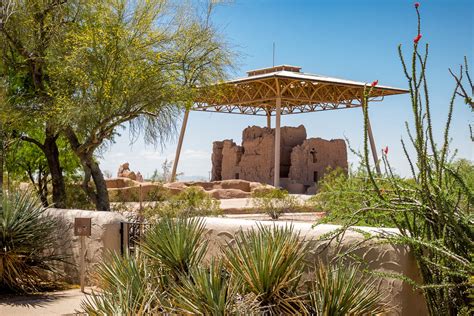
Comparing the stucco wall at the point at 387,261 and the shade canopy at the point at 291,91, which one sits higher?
the shade canopy at the point at 291,91

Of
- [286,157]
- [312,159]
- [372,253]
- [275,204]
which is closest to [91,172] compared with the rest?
[275,204]

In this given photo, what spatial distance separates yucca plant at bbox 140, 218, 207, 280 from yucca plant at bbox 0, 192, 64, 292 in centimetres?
356

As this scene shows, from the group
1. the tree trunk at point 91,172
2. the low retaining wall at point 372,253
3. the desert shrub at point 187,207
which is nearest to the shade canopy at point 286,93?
the desert shrub at point 187,207

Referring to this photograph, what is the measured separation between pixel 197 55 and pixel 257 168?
23.4m

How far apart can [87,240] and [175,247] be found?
4.34 meters

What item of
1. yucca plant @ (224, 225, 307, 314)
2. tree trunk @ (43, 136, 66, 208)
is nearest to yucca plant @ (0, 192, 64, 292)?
yucca plant @ (224, 225, 307, 314)

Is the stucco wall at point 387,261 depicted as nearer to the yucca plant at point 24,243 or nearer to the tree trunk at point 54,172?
the yucca plant at point 24,243

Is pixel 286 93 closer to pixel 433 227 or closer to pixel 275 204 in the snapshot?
pixel 275 204

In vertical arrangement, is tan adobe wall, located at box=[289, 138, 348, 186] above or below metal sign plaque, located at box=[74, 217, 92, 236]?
above

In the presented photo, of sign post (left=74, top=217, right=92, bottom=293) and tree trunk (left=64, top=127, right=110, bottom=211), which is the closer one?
sign post (left=74, top=217, right=92, bottom=293)

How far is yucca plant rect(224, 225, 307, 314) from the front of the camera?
5.95 meters

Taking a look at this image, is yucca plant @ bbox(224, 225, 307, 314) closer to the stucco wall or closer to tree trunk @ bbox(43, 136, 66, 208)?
the stucco wall

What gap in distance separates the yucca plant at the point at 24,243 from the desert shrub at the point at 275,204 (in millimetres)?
14338

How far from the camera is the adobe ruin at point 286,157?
129 feet
